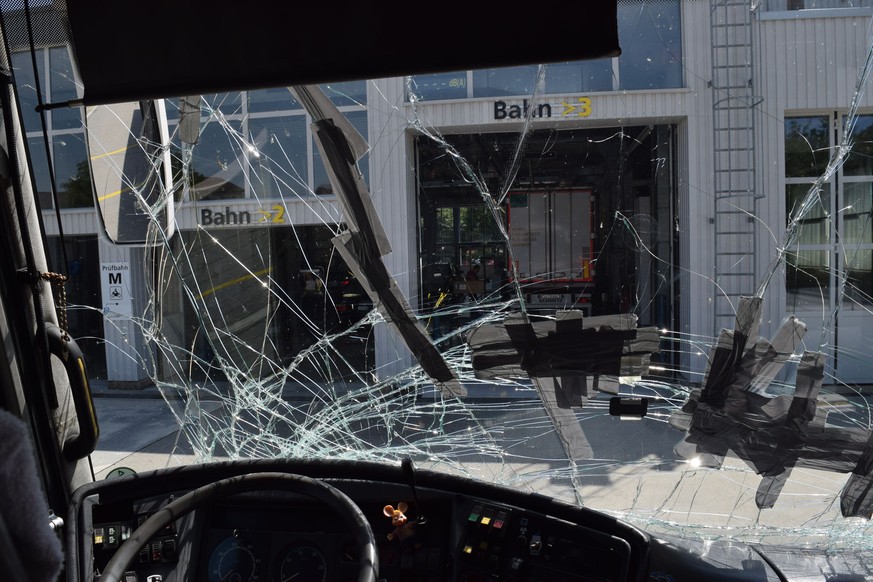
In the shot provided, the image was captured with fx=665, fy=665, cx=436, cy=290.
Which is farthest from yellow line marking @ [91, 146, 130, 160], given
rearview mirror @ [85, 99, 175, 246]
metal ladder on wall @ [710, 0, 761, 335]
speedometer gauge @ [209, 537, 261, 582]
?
metal ladder on wall @ [710, 0, 761, 335]

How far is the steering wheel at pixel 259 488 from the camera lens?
129 centimetres

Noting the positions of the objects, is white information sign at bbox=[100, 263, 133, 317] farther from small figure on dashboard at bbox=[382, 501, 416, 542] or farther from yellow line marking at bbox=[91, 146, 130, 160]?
small figure on dashboard at bbox=[382, 501, 416, 542]

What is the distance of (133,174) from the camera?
86.9 inches

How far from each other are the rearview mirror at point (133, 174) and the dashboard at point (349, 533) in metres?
0.81

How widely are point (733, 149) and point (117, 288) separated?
197 cm

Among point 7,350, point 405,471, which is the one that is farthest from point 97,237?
point 405,471

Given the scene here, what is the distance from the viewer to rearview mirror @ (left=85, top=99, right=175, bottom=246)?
2.09m

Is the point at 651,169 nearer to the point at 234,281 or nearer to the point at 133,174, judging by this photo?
the point at 234,281

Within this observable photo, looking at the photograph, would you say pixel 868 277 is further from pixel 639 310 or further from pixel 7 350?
pixel 7 350

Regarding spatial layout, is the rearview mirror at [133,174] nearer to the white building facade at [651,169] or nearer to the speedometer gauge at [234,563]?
the white building facade at [651,169]

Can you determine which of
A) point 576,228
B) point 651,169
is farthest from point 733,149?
point 576,228

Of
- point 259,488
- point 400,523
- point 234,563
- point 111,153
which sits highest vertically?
point 111,153

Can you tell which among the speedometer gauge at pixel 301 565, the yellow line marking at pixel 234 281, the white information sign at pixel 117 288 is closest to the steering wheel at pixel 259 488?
the speedometer gauge at pixel 301 565

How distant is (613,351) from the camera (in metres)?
1.92
